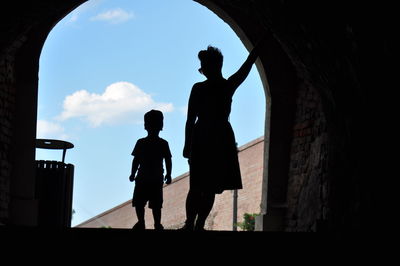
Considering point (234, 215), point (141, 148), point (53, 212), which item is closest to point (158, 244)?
point (141, 148)

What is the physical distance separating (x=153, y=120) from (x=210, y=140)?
2049mm

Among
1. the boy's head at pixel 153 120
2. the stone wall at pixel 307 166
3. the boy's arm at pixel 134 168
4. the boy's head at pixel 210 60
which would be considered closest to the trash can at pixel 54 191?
the boy's arm at pixel 134 168

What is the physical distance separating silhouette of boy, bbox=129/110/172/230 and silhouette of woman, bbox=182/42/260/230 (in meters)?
1.92

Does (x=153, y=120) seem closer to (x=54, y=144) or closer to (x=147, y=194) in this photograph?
(x=147, y=194)

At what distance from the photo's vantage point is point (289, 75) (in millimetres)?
10820

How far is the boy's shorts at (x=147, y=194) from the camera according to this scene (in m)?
8.05

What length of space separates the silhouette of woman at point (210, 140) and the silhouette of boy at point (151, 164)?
6.30 ft

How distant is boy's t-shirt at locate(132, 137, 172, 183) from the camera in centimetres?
796

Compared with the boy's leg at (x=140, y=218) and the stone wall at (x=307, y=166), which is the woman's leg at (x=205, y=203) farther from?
the stone wall at (x=307, y=166)

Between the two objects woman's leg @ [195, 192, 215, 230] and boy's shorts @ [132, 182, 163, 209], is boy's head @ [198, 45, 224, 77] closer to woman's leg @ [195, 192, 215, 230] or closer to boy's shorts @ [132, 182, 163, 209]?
woman's leg @ [195, 192, 215, 230]

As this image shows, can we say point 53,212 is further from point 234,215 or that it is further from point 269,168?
point 234,215

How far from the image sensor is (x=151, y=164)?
801 cm

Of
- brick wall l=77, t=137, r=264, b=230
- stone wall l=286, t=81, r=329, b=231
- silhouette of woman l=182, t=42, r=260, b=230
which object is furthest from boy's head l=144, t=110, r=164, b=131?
brick wall l=77, t=137, r=264, b=230

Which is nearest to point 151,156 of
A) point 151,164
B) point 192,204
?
point 151,164
